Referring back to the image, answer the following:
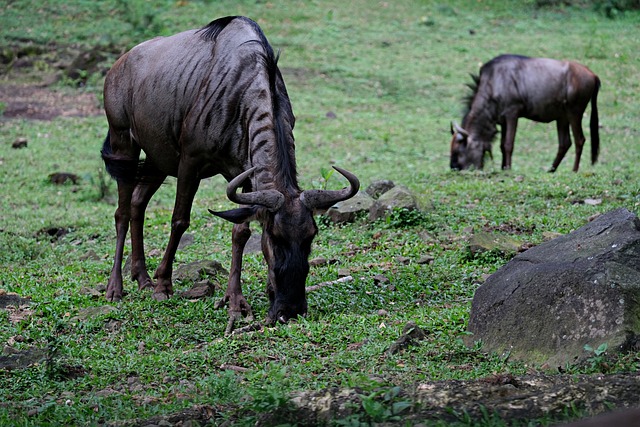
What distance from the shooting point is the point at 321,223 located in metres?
9.30

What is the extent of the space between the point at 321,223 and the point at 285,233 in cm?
333

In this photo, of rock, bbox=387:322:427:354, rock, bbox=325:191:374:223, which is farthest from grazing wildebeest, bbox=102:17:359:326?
rock, bbox=325:191:374:223

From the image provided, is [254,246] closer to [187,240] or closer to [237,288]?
[187,240]

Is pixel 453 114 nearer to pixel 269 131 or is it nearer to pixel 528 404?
pixel 269 131

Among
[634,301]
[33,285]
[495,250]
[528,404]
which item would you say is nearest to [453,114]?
[495,250]

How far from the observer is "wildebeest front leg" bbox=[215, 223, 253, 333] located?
642 cm

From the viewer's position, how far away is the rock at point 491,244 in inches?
295

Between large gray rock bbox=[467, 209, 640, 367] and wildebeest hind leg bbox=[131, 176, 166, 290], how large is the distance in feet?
11.1

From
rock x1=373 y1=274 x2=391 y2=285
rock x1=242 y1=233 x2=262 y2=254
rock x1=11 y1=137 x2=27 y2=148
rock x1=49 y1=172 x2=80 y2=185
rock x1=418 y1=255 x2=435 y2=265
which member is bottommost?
rock x1=11 y1=137 x2=27 y2=148

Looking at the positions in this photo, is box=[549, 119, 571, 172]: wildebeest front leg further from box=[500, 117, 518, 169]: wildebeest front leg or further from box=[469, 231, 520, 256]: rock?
box=[469, 231, 520, 256]: rock

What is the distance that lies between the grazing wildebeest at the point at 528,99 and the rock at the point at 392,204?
5.81 meters

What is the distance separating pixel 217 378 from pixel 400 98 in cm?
1448

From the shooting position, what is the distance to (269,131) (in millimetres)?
6422

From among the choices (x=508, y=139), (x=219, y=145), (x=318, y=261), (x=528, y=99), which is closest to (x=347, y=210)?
(x=318, y=261)
